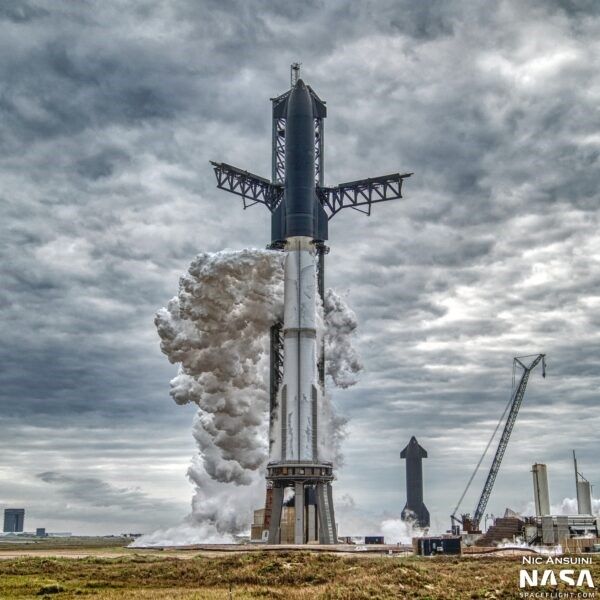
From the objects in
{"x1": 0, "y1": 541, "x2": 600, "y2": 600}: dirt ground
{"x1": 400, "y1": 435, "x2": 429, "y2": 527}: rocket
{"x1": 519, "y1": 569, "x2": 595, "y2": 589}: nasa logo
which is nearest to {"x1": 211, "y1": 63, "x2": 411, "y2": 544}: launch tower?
{"x1": 0, "y1": 541, "x2": 600, "y2": 600}: dirt ground

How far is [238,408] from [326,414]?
36.2 feet

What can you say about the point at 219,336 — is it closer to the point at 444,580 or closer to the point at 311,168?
the point at 311,168

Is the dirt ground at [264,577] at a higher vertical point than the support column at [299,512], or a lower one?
lower

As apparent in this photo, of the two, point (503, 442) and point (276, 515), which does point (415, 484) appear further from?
point (276, 515)

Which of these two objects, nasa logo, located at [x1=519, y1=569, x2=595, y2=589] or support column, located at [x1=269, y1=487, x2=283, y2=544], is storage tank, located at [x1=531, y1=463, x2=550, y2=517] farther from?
nasa logo, located at [x1=519, y1=569, x2=595, y2=589]

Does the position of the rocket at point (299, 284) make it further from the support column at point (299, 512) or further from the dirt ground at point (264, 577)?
the dirt ground at point (264, 577)

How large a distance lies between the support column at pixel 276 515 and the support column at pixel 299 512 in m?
1.97

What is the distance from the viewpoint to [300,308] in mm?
101688

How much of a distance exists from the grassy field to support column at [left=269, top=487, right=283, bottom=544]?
24.3 m

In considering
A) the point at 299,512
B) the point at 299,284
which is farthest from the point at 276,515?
the point at 299,284

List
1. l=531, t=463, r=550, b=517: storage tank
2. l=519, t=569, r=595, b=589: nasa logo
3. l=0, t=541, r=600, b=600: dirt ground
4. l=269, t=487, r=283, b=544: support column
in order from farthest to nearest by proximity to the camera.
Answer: l=531, t=463, r=550, b=517: storage tank → l=269, t=487, r=283, b=544: support column → l=519, t=569, r=595, b=589: nasa logo → l=0, t=541, r=600, b=600: dirt ground

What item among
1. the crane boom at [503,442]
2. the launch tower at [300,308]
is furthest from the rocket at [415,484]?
the launch tower at [300,308]

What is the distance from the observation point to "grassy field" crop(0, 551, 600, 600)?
50344 millimetres

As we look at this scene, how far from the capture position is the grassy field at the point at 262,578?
50.3 meters
